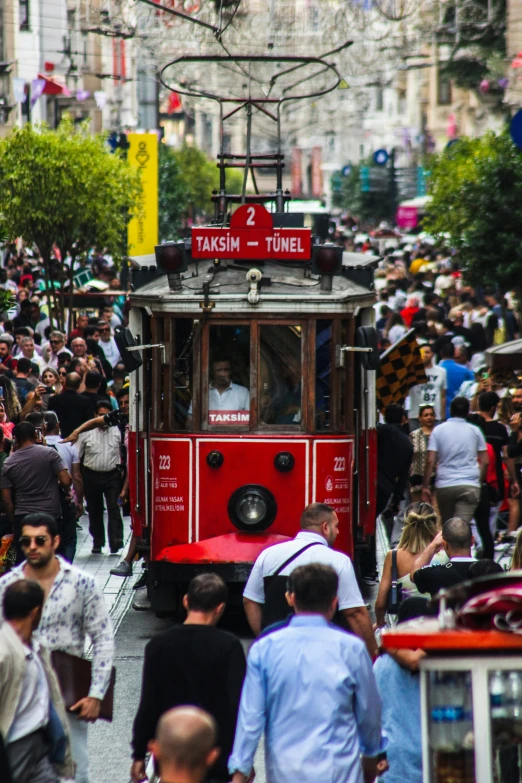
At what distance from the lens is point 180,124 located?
132750mm

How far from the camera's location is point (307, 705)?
5562 millimetres

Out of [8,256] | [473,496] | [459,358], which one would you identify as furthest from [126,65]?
[473,496]

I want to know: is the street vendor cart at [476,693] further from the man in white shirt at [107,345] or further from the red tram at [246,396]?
the man in white shirt at [107,345]

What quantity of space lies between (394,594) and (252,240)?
3.31 m

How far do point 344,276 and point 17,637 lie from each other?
5993mm

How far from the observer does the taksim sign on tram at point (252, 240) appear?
10.7 m

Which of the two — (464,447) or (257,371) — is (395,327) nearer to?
(464,447)

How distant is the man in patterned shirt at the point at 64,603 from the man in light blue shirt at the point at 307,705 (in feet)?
4.09

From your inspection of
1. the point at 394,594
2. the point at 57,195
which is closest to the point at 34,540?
the point at 394,594

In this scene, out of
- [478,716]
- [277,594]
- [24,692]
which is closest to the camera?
[478,716]

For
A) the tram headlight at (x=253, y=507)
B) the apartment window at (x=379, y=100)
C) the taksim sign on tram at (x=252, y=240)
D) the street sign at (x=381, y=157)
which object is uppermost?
the apartment window at (x=379, y=100)

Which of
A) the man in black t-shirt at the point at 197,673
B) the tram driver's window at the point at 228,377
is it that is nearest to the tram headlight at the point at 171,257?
the tram driver's window at the point at 228,377

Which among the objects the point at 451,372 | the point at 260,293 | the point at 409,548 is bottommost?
the point at 451,372

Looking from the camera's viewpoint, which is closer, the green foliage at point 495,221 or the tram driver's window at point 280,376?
the tram driver's window at point 280,376
